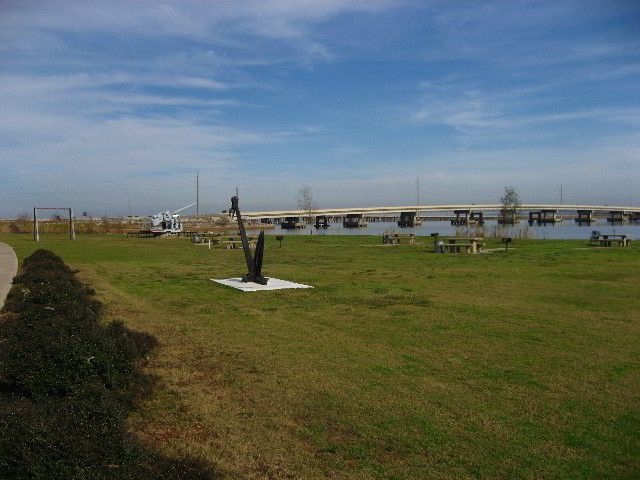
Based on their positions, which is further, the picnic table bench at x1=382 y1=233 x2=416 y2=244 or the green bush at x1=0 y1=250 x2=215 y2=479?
the picnic table bench at x1=382 y1=233 x2=416 y2=244

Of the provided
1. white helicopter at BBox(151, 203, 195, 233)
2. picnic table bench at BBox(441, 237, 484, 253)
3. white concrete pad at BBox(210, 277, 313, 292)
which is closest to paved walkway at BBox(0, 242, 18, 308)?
white concrete pad at BBox(210, 277, 313, 292)

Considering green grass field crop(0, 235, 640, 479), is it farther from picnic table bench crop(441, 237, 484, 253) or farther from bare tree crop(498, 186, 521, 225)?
bare tree crop(498, 186, 521, 225)

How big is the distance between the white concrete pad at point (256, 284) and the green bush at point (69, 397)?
4543 millimetres

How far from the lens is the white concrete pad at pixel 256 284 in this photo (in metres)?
11.7

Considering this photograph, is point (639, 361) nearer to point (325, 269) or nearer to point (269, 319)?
point (269, 319)

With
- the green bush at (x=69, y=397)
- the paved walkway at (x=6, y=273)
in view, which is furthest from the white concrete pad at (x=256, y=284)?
the green bush at (x=69, y=397)

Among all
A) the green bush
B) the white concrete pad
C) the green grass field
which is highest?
the green bush

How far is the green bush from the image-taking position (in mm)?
2871

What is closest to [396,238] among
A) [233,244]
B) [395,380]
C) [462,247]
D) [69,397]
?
[462,247]

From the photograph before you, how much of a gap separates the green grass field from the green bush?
40 cm

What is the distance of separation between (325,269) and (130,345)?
10.8 meters

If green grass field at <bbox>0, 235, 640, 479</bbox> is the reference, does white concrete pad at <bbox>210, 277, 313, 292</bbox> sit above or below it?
above

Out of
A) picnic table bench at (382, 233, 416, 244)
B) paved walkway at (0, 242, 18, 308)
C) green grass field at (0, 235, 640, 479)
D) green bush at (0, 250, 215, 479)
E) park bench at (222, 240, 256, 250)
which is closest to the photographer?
green bush at (0, 250, 215, 479)

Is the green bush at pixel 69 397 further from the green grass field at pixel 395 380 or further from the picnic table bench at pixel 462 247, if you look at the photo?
the picnic table bench at pixel 462 247
